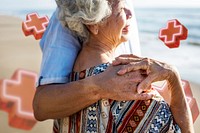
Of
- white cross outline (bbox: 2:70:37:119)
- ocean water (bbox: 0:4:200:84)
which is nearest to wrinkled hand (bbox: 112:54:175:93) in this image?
ocean water (bbox: 0:4:200:84)

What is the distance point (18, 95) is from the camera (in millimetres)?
2768

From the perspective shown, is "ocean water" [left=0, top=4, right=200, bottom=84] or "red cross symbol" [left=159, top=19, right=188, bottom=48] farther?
"red cross symbol" [left=159, top=19, right=188, bottom=48]

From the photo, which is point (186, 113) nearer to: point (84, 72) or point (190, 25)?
point (84, 72)

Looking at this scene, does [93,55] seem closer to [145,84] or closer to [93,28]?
[93,28]

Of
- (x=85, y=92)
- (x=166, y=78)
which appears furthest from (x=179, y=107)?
(x=85, y=92)

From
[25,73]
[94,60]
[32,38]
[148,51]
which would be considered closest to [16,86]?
[25,73]

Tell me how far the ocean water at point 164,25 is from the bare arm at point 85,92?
119cm

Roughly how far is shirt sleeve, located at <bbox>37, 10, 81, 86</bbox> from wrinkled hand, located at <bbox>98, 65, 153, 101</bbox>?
6.2 inches

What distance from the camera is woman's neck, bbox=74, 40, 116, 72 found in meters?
1.58

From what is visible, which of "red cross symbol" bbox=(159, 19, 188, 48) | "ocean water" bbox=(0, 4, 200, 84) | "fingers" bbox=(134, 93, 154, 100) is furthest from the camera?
"red cross symbol" bbox=(159, 19, 188, 48)

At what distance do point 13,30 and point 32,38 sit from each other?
129 millimetres

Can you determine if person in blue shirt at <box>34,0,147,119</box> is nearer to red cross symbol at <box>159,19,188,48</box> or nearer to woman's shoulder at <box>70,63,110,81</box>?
woman's shoulder at <box>70,63,110,81</box>

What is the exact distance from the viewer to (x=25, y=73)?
279 centimetres

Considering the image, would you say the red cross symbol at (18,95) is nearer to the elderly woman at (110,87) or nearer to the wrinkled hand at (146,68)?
the elderly woman at (110,87)
